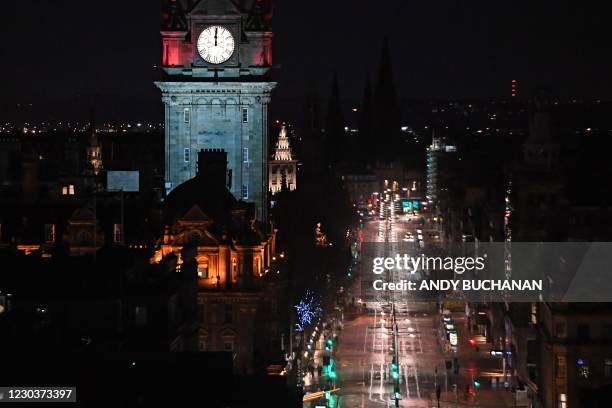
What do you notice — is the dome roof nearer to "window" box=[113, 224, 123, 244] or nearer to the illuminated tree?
"window" box=[113, 224, 123, 244]

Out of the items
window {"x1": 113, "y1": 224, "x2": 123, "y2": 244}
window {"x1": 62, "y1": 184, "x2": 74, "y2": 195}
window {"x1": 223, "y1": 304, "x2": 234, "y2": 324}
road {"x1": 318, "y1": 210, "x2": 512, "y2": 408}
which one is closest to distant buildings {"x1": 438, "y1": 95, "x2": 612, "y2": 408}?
road {"x1": 318, "y1": 210, "x2": 512, "y2": 408}

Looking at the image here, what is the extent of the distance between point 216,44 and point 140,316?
172ft

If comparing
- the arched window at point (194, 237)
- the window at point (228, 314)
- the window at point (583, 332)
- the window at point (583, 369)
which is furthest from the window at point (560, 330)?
the arched window at point (194, 237)

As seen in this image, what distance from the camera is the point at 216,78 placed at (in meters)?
108

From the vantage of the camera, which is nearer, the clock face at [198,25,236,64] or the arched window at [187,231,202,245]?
the arched window at [187,231,202,245]

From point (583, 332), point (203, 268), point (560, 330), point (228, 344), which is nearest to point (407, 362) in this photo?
point (228, 344)

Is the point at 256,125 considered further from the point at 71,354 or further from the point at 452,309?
the point at 71,354

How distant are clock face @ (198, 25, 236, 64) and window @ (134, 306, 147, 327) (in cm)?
5145

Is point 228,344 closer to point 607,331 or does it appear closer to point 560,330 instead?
point 560,330

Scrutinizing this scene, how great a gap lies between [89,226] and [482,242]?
2450 inches

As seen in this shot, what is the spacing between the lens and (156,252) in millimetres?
80250

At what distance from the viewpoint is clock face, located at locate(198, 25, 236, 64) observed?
108 metres

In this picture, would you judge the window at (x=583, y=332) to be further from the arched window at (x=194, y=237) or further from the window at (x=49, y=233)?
the window at (x=49, y=233)

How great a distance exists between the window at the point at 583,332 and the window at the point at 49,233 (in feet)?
87.0
